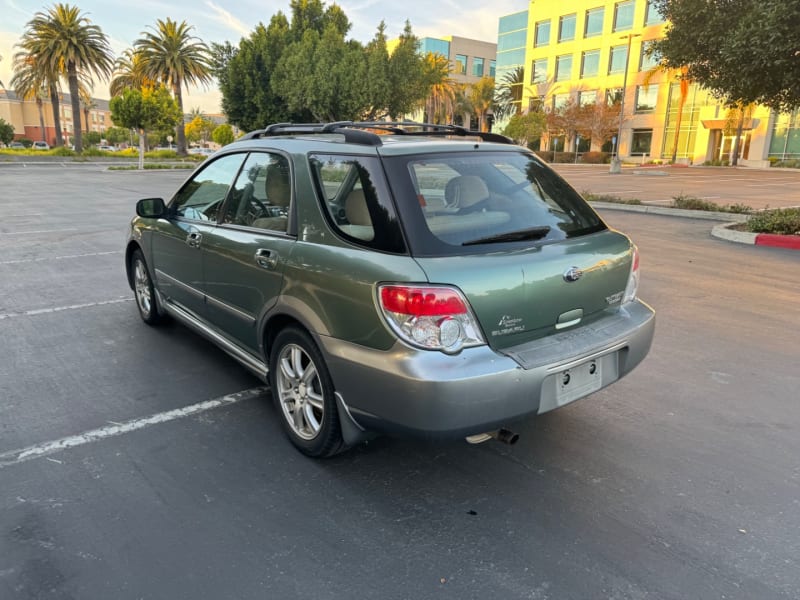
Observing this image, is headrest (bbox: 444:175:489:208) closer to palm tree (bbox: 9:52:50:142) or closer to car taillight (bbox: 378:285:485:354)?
car taillight (bbox: 378:285:485:354)

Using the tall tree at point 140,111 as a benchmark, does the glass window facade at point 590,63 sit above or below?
above

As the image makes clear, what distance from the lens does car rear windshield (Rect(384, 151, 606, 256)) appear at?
9.14 feet

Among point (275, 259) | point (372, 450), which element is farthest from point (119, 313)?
point (372, 450)

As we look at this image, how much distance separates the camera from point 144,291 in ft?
17.5

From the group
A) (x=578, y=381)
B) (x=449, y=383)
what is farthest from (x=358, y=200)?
(x=578, y=381)

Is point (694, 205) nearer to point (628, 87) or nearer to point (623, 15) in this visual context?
point (628, 87)

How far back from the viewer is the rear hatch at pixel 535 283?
104 inches

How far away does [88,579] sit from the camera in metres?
2.32

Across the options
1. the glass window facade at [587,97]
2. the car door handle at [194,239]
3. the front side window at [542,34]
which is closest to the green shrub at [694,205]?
the car door handle at [194,239]

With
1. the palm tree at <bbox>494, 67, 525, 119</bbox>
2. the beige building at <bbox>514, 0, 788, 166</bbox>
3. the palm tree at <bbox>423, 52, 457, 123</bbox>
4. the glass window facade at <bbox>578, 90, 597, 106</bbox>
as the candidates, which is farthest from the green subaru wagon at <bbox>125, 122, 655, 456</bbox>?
the palm tree at <bbox>494, 67, 525, 119</bbox>

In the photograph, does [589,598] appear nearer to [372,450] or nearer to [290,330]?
[372,450]

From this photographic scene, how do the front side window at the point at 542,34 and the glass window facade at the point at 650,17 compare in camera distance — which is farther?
the front side window at the point at 542,34

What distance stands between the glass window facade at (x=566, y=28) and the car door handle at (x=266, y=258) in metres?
58.3

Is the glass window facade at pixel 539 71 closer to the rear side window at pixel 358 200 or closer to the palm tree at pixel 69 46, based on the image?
the palm tree at pixel 69 46
